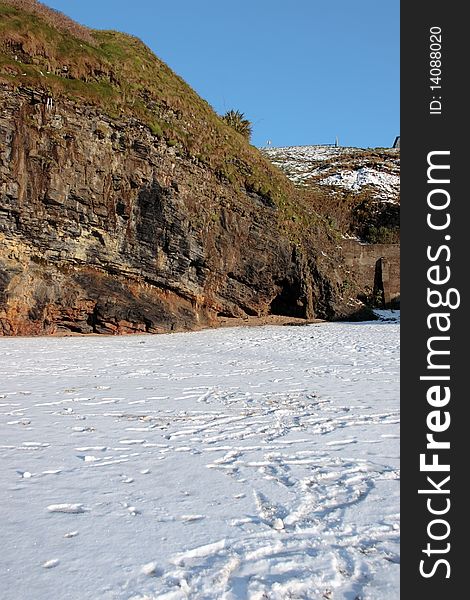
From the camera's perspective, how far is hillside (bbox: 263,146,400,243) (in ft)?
99.6

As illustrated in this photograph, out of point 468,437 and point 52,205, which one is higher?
point 52,205

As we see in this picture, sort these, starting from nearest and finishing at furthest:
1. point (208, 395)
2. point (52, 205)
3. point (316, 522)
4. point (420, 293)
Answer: point (316, 522)
point (420, 293)
point (208, 395)
point (52, 205)

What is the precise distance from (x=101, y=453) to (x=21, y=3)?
2006 centimetres

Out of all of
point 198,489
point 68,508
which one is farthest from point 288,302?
point 68,508

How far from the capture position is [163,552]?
96.7 inches

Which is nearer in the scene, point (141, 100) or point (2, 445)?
point (2, 445)

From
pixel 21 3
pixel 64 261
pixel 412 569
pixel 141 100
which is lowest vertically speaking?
pixel 412 569

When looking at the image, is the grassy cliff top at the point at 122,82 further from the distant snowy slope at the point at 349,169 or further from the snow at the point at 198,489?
the snow at the point at 198,489

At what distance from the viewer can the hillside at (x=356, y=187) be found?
3034cm

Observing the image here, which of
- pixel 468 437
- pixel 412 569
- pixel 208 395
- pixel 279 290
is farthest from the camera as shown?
pixel 279 290

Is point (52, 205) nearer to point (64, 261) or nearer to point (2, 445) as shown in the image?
point (64, 261)

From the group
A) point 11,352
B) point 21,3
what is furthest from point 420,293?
point 21,3

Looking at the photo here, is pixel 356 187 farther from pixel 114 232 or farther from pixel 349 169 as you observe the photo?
pixel 114 232

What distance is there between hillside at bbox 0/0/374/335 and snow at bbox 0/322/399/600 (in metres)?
8.05
